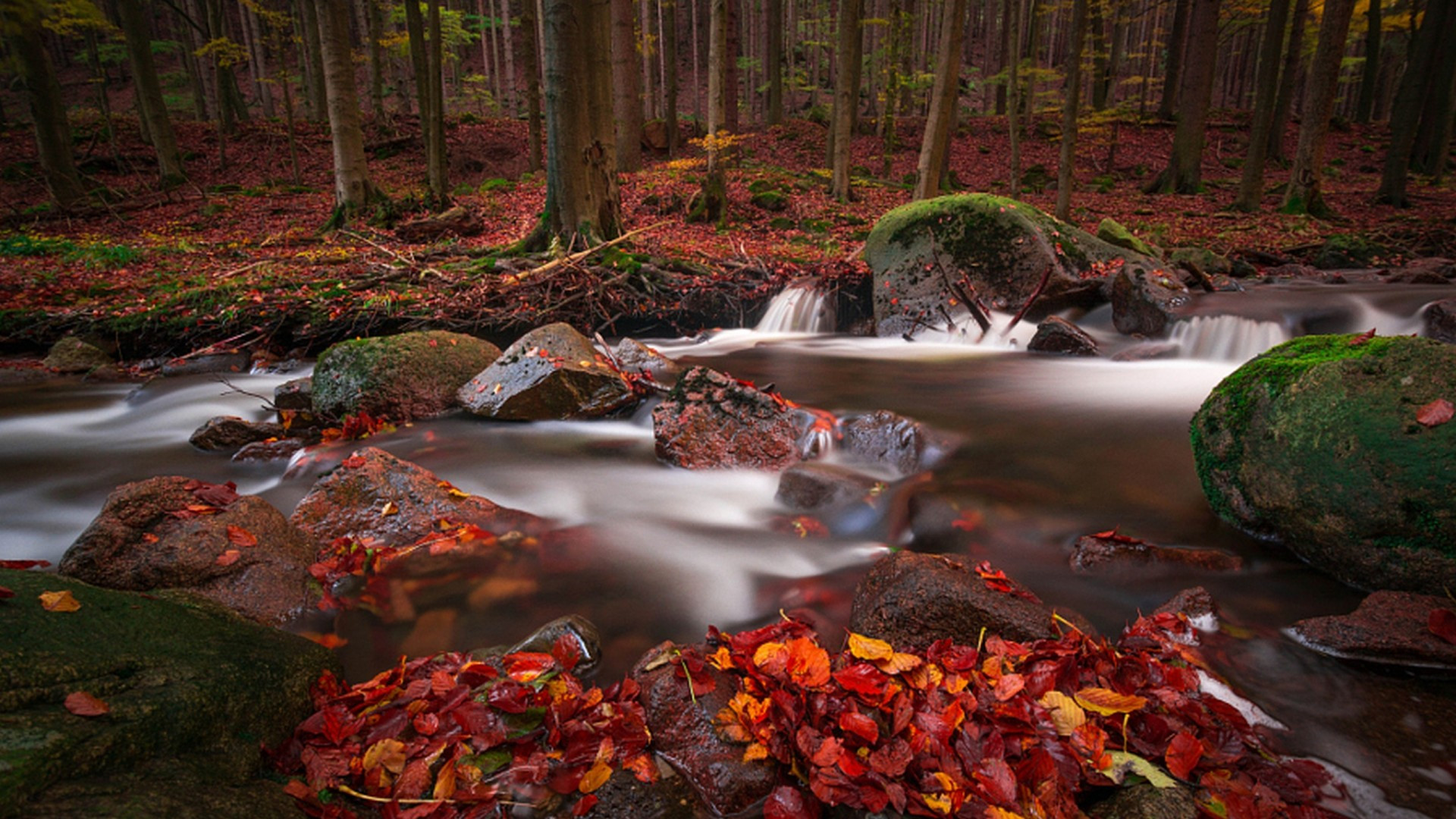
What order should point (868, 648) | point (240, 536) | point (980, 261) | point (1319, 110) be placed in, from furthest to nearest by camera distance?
point (1319, 110), point (980, 261), point (240, 536), point (868, 648)

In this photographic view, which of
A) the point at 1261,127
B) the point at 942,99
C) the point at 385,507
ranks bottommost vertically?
the point at 385,507

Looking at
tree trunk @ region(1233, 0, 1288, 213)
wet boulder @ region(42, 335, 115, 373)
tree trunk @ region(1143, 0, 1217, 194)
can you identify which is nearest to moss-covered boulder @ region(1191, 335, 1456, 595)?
wet boulder @ region(42, 335, 115, 373)

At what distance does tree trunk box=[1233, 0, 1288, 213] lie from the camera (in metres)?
15.0

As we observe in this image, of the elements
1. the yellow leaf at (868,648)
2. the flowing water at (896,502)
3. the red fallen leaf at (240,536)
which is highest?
the red fallen leaf at (240,536)

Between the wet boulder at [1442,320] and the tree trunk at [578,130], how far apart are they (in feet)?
33.5

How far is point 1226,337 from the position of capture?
7754mm

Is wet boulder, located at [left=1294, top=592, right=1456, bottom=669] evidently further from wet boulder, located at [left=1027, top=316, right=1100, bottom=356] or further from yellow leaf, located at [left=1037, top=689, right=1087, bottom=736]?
wet boulder, located at [left=1027, top=316, right=1100, bottom=356]

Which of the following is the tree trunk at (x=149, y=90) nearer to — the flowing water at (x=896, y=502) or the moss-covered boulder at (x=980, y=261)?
the flowing water at (x=896, y=502)

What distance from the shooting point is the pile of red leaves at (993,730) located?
209 cm

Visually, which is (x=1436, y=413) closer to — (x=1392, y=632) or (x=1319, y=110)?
(x=1392, y=632)

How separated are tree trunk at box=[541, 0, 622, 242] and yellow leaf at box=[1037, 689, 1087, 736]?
30.5ft

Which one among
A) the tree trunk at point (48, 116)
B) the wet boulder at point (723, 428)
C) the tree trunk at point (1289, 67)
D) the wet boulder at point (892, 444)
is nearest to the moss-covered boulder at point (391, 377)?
the wet boulder at point (723, 428)

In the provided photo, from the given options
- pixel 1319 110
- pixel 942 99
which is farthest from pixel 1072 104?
pixel 1319 110

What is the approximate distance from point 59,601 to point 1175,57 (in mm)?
31976
